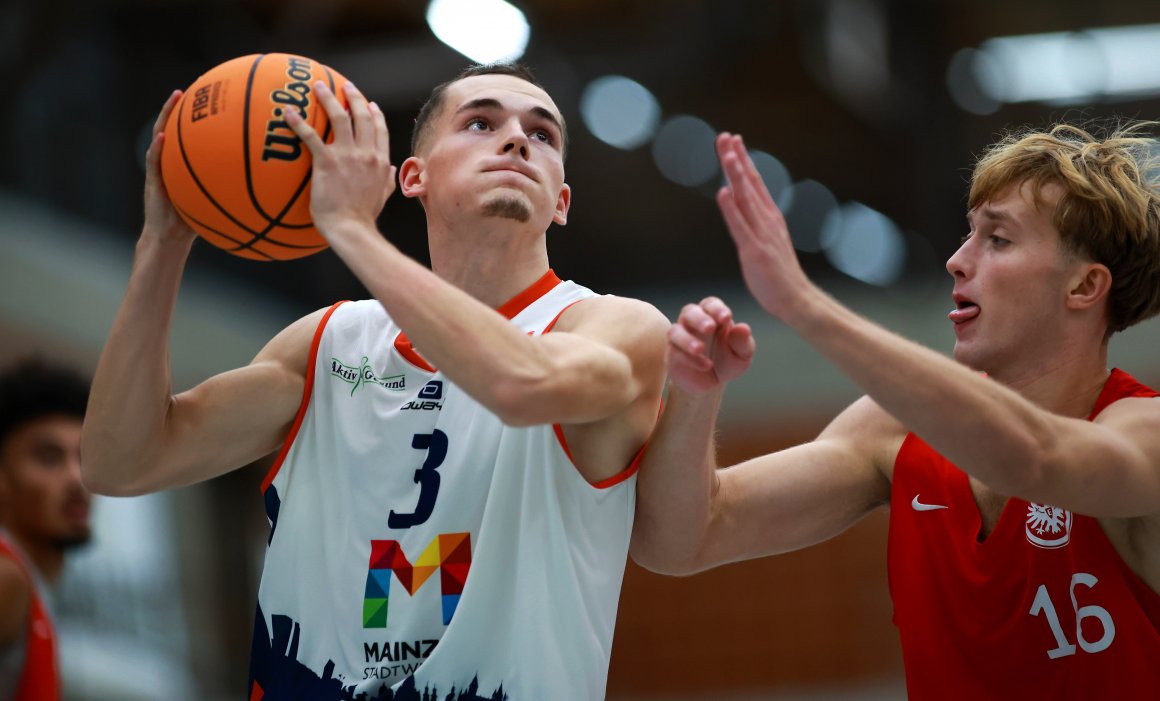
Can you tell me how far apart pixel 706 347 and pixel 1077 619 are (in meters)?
1.54

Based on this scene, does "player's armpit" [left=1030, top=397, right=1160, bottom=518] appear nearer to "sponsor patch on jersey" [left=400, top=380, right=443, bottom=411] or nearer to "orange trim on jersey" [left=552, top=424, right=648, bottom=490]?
"orange trim on jersey" [left=552, top=424, right=648, bottom=490]

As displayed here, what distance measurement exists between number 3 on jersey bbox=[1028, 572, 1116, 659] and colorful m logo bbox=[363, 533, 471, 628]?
181cm

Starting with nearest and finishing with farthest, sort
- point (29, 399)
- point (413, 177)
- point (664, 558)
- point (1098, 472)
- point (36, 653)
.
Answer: point (1098, 472)
point (664, 558)
point (413, 177)
point (36, 653)
point (29, 399)

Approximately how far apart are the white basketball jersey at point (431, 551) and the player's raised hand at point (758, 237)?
77 centimetres

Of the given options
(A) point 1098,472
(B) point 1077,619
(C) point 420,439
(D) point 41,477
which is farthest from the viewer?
(D) point 41,477

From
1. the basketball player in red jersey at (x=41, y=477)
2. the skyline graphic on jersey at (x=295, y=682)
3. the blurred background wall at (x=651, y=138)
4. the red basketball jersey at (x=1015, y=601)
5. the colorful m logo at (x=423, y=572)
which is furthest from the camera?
the blurred background wall at (x=651, y=138)

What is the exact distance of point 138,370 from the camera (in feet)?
13.1

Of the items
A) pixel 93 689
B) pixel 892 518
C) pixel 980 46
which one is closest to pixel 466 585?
pixel 892 518

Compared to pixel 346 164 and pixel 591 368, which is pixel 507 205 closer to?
pixel 346 164

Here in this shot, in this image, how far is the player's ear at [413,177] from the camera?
4.54 meters

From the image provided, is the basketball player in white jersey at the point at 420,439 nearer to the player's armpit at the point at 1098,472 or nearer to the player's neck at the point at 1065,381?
the player's armpit at the point at 1098,472

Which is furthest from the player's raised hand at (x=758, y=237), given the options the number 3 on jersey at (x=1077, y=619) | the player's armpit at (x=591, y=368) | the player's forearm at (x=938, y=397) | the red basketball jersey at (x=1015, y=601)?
the number 3 on jersey at (x=1077, y=619)

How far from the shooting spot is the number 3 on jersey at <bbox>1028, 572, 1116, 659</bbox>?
4129 mm

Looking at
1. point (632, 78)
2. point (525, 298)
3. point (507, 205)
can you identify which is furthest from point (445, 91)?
point (632, 78)
